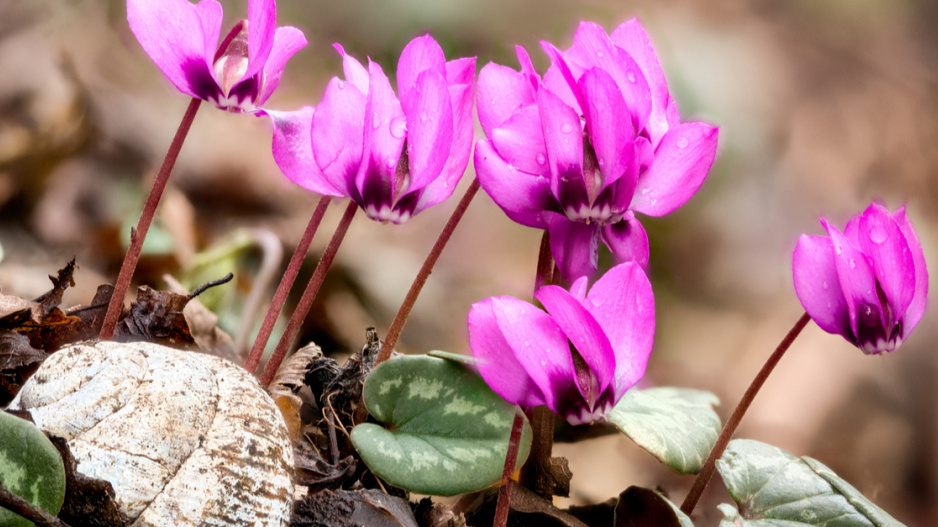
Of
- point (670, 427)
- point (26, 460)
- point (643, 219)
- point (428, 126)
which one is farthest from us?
point (643, 219)

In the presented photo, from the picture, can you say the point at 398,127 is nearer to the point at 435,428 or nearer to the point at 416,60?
the point at 416,60

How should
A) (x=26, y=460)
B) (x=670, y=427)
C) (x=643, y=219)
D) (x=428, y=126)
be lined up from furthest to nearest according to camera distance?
1. (x=643, y=219)
2. (x=670, y=427)
3. (x=428, y=126)
4. (x=26, y=460)

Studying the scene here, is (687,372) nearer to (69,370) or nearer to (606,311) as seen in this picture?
(606,311)

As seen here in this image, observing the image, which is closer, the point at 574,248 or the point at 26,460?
the point at 26,460

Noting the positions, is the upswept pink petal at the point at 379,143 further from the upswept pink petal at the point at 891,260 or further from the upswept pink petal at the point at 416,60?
the upswept pink petal at the point at 891,260

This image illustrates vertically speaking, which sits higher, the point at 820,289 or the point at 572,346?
the point at 820,289

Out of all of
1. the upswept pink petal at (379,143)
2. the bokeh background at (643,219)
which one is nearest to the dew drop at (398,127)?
the upswept pink petal at (379,143)

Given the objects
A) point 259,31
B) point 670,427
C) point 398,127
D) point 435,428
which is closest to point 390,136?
point 398,127
